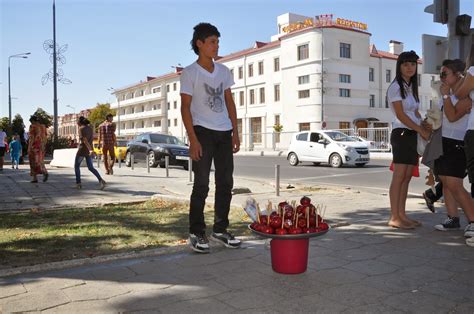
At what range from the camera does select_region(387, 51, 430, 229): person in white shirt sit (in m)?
4.91

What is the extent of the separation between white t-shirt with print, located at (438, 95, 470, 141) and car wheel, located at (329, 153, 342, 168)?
45.8ft

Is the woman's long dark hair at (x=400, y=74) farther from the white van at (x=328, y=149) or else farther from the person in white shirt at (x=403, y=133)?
the white van at (x=328, y=149)

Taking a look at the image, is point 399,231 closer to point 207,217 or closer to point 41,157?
point 207,217

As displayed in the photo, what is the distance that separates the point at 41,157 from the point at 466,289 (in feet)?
34.1

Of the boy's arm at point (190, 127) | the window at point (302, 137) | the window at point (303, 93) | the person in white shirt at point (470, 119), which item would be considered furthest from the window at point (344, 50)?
the boy's arm at point (190, 127)

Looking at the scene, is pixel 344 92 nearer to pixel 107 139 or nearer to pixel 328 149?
pixel 328 149

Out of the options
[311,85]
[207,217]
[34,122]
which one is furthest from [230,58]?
[207,217]

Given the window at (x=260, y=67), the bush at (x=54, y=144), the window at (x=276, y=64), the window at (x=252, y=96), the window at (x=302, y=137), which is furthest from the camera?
the window at (x=252, y=96)

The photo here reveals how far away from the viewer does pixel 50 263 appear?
142 inches

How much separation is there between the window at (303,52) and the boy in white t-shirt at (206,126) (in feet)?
147

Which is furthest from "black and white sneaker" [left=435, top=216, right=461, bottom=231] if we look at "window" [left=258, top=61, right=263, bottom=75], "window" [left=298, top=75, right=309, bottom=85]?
"window" [left=258, top=61, right=263, bottom=75]

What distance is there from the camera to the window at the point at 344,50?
156 ft

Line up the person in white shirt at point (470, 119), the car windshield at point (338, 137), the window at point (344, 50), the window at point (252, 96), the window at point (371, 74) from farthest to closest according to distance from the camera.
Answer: the window at point (252, 96)
the window at point (371, 74)
the window at point (344, 50)
the car windshield at point (338, 137)
the person in white shirt at point (470, 119)

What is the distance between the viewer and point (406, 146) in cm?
495
